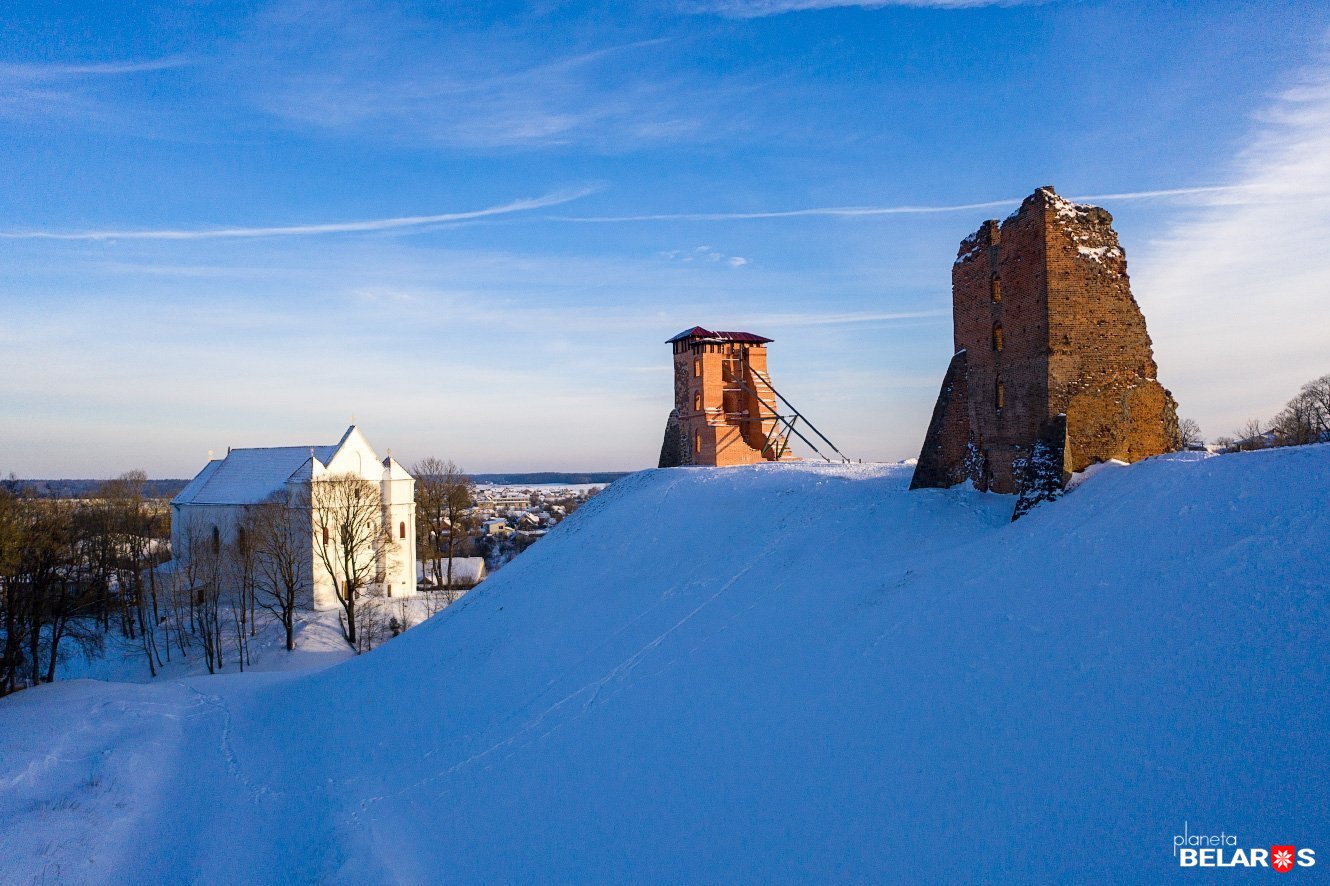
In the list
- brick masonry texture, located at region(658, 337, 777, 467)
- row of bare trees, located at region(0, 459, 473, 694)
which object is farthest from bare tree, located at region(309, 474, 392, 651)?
brick masonry texture, located at region(658, 337, 777, 467)

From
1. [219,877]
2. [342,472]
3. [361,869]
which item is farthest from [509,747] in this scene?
[342,472]

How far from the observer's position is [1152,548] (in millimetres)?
9625

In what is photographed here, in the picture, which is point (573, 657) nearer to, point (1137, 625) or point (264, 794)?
point (264, 794)

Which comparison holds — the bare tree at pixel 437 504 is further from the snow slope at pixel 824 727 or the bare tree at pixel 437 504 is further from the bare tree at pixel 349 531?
the snow slope at pixel 824 727

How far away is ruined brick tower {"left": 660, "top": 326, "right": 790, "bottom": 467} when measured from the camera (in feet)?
102

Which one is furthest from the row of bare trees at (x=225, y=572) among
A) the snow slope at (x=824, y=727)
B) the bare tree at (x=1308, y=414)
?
the bare tree at (x=1308, y=414)

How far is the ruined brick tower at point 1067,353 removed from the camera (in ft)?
46.0

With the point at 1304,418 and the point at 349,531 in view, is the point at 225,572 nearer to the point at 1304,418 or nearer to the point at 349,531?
the point at 349,531

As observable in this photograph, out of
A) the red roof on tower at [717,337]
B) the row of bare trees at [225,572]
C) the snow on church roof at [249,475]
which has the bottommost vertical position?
the row of bare trees at [225,572]

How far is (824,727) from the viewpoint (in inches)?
368

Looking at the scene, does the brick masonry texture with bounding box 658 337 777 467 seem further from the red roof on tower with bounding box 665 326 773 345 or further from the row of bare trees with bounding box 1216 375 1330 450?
the row of bare trees with bounding box 1216 375 1330 450

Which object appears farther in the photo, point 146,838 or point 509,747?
point 509,747

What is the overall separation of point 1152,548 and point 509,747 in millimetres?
10276

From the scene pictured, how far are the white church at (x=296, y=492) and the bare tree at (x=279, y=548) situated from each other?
2.79 ft
